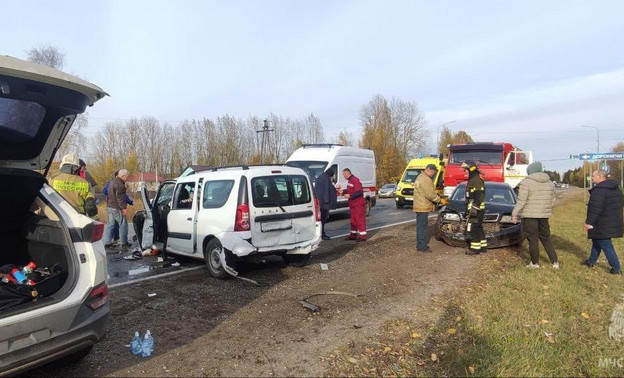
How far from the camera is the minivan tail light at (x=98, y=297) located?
332 centimetres

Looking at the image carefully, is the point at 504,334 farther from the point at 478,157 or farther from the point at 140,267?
the point at 478,157

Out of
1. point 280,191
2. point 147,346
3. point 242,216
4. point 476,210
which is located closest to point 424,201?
point 476,210

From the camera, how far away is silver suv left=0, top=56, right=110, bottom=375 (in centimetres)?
295

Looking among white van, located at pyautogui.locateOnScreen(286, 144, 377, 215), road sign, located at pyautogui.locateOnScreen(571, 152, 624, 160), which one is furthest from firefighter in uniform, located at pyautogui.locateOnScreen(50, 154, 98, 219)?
road sign, located at pyautogui.locateOnScreen(571, 152, 624, 160)

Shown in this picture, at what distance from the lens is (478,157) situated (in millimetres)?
16859

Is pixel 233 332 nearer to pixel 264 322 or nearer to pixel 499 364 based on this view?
pixel 264 322

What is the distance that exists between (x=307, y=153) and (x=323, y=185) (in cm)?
491

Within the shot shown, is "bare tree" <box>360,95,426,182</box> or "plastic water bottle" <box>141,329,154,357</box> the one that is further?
"bare tree" <box>360,95,426,182</box>

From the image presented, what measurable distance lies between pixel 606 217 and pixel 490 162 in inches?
395

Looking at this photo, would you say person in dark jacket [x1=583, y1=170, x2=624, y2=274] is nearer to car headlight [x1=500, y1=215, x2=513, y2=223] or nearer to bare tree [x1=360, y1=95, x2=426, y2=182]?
car headlight [x1=500, y1=215, x2=513, y2=223]

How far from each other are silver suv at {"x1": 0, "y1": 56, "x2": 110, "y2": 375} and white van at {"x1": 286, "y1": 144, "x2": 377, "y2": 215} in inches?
408

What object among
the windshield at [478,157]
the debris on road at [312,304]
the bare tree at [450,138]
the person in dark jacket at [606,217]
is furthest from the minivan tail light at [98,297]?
the bare tree at [450,138]

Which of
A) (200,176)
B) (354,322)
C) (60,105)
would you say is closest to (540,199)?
(354,322)

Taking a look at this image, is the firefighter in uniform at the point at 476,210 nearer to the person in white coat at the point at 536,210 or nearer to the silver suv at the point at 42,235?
the person in white coat at the point at 536,210
